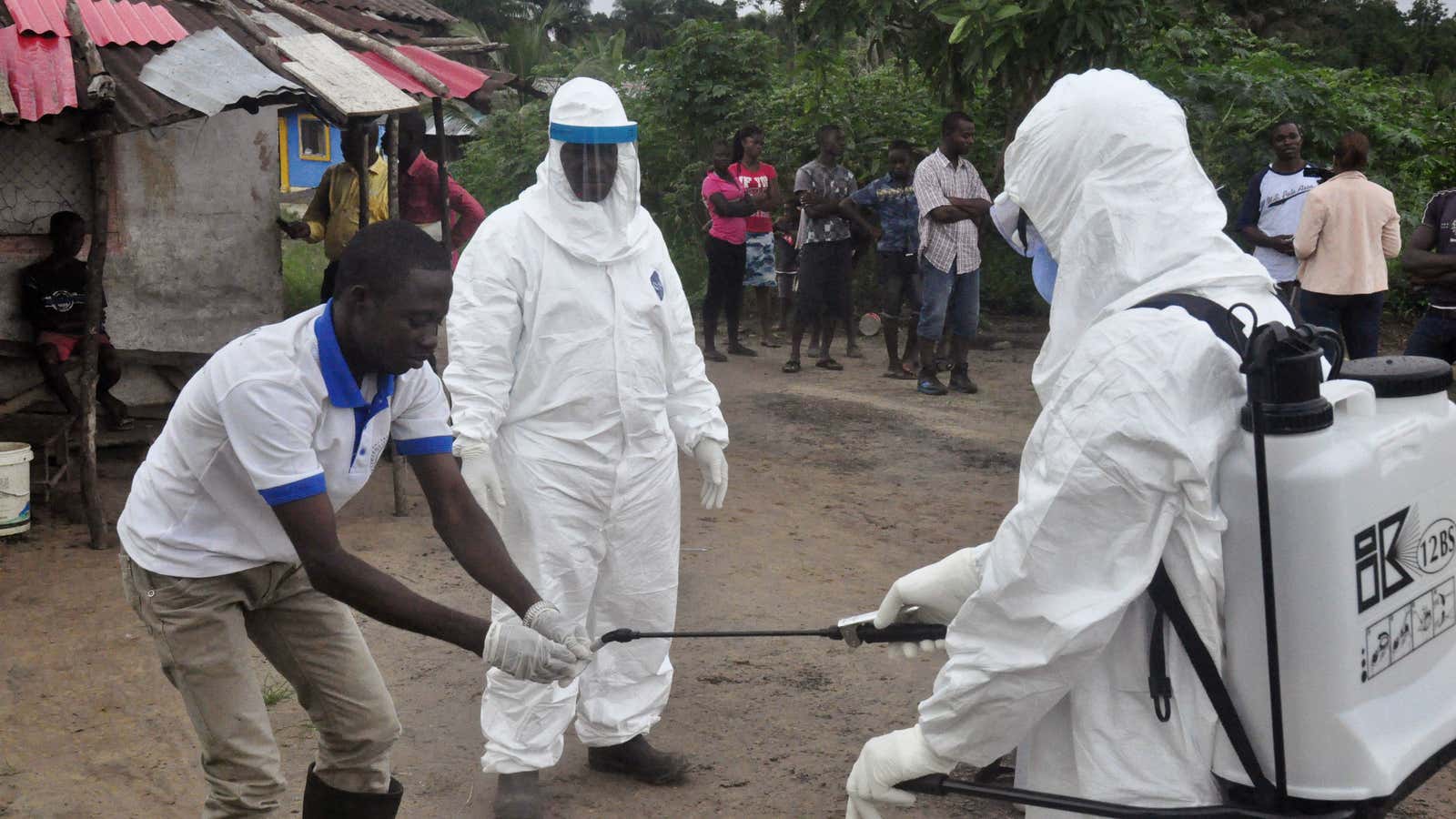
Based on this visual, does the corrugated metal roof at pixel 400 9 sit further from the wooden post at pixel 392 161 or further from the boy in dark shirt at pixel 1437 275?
the boy in dark shirt at pixel 1437 275

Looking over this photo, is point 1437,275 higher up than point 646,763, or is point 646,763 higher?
point 1437,275

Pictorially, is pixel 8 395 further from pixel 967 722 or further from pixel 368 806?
pixel 967 722

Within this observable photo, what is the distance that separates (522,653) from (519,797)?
130 centimetres

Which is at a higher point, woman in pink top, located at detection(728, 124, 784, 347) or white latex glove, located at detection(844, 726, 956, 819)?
woman in pink top, located at detection(728, 124, 784, 347)

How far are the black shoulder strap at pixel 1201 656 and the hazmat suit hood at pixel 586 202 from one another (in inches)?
83.7

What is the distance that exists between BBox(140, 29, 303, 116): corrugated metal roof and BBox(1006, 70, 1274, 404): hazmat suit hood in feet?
14.9

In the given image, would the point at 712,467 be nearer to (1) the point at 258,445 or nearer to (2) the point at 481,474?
(2) the point at 481,474

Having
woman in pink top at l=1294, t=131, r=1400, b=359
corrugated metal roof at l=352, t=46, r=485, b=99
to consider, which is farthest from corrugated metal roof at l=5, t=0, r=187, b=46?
woman in pink top at l=1294, t=131, r=1400, b=359

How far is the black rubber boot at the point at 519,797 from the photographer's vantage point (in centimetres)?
384

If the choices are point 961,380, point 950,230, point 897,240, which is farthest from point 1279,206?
point 897,240

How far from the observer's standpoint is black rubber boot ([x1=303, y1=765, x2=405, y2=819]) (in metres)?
3.10

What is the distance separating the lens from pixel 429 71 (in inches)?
290

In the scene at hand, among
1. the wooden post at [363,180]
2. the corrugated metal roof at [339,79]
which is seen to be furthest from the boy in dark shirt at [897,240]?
the corrugated metal roof at [339,79]

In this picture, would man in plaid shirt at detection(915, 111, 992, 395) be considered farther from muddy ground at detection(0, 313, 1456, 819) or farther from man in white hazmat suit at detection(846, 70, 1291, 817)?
man in white hazmat suit at detection(846, 70, 1291, 817)
